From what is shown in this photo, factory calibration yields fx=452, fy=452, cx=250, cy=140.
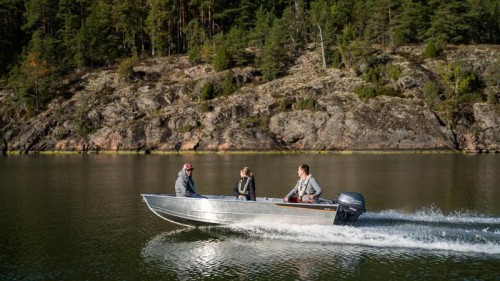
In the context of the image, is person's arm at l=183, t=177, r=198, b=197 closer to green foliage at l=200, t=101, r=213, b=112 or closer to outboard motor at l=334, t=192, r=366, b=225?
outboard motor at l=334, t=192, r=366, b=225

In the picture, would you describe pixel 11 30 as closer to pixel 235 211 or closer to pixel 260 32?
pixel 260 32

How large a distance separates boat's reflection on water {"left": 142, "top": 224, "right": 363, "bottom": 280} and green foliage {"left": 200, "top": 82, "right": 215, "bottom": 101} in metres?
72.8

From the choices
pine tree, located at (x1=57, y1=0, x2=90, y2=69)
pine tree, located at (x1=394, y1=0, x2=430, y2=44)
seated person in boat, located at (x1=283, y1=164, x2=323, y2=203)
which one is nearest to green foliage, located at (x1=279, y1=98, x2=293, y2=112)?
pine tree, located at (x1=394, y1=0, x2=430, y2=44)

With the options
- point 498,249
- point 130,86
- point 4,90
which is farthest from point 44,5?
point 498,249

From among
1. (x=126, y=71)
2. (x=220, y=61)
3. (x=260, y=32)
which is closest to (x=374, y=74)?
(x=220, y=61)

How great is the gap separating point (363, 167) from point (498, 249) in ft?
106

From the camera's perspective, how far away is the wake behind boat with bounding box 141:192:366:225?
18.5m

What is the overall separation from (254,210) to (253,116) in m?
65.7

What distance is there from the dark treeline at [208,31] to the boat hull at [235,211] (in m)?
76.6

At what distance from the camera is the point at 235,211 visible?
19781mm

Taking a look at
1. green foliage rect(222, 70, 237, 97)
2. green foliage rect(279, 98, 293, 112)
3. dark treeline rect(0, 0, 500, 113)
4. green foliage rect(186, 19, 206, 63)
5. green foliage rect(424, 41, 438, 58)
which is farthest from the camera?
green foliage rect(186, 19, 206, 63)

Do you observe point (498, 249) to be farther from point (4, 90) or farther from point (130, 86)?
point (4, 90)

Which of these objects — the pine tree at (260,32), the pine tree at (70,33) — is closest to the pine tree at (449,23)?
the pine tree at (260,32)

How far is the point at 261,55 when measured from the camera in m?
102
